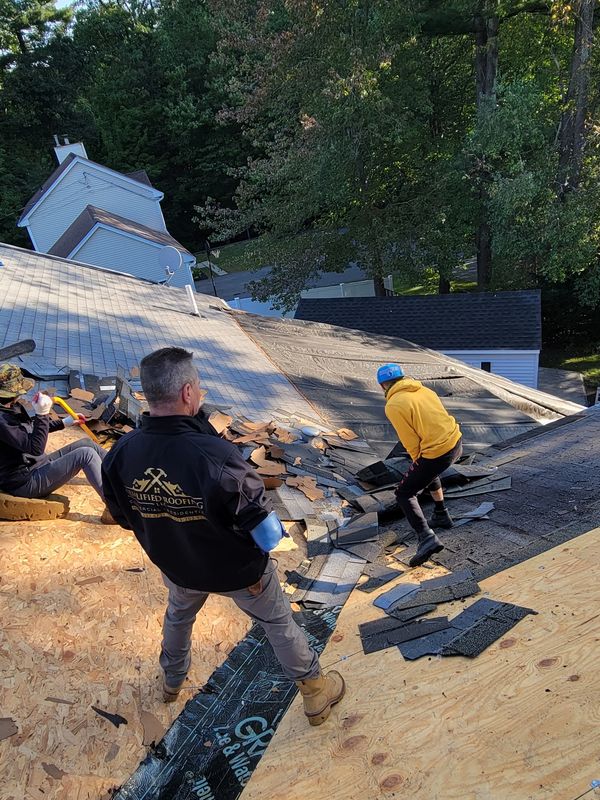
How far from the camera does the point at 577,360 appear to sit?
23.8 m

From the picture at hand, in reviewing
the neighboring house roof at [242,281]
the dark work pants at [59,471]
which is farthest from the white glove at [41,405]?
the neighboring house roof at [242,281]

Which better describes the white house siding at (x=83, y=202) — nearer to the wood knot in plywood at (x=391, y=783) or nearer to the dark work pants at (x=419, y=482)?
the dark work pants at (x=419, y=482)

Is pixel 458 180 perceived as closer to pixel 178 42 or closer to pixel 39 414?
pixel 39 414

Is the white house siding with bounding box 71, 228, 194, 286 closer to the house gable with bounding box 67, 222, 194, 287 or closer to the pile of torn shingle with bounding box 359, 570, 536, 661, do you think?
the house gable with bounding box 67, 222, 194, 287

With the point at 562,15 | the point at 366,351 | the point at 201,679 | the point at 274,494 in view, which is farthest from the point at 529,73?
the point at 201,679

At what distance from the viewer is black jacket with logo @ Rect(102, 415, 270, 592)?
2414mm

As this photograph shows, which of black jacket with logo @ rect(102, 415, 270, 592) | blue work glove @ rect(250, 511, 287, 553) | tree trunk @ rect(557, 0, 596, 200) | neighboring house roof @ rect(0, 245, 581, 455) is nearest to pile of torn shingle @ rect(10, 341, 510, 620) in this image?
neighboring house roof @ rect(0, 245, 581, 455)

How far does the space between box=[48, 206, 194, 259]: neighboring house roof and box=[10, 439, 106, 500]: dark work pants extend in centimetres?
2116

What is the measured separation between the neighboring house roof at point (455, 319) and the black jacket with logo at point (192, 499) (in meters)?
17.5

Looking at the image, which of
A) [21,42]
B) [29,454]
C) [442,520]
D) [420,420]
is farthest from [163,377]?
[21,42]

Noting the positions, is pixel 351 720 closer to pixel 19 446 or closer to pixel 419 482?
pixel 419 482

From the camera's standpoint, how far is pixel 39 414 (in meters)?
4.43

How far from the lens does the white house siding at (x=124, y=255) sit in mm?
24172

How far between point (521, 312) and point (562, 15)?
9.72m
